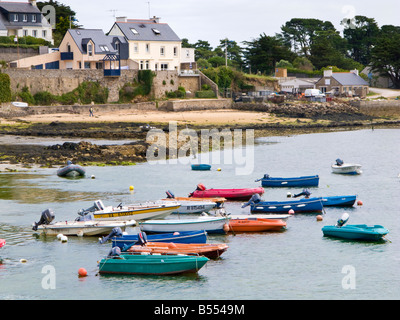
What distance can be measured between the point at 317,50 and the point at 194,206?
82121 mm

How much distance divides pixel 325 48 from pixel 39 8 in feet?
152

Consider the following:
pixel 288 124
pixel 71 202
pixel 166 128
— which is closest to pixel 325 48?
pixel 288 124

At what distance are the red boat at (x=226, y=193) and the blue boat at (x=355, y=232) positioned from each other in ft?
25.6

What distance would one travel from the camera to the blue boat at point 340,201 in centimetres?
3375

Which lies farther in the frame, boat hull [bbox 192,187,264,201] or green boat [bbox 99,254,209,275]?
boat hull [bbox 192,187,264,201]

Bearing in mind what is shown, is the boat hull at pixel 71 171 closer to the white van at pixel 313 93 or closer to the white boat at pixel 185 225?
the white boat at pixel 185 225

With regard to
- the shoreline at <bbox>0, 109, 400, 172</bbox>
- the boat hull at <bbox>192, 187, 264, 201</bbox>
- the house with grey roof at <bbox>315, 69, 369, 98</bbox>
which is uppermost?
the house with grey roof at <bbox>315, 69, 369, 98</bbox>

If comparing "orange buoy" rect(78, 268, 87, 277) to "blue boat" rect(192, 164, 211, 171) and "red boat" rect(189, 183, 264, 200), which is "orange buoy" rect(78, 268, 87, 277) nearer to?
"red boat" rect(189, 183, 264, 200)

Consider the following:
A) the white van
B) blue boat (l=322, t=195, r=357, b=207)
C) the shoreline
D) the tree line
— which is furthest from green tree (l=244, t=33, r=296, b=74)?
blue boat (l=322, t=195, r=357, b=207)

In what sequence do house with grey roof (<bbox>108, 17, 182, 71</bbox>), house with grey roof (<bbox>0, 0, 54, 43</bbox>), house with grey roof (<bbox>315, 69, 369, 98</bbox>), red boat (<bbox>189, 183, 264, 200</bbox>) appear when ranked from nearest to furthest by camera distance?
red boat (<bbox>189, 183, 264, 200</bbox>) < house with grey roof (<bbox>108, 17, 182, 71</bbox>) < house with grey roof (<bbox>0, 0, 54, 43</bbox>) < house with grey roof (<bbox>315, 69, 369, 98</bbox>)

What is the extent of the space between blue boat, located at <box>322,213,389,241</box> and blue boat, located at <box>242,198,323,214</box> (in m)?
3.86

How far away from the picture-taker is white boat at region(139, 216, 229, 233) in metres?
27.7

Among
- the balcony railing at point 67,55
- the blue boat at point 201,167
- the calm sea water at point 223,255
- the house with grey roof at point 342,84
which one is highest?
the balcony railing at point 67,55

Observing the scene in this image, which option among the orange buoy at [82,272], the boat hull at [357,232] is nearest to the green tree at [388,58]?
the boat hull at [357,232]
